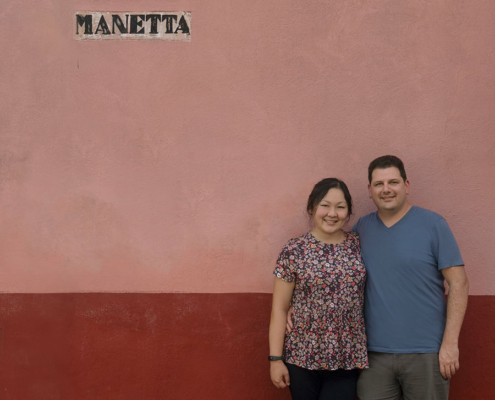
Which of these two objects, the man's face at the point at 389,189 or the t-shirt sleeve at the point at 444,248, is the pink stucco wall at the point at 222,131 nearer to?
the man's face at the point at 389,189

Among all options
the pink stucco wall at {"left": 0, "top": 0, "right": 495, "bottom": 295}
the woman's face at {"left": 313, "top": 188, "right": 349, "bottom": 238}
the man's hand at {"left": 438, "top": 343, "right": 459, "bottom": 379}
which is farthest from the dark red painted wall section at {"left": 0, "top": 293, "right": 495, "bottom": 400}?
the man's hand at {"left": 438, "top": 343, "right": 459, "bottom": 379}

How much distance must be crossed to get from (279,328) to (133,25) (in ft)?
7.22

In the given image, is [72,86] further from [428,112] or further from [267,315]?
[428,112]

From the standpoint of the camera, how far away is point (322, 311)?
2385mm

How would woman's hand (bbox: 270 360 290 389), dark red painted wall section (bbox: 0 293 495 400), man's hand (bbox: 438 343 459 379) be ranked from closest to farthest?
man's hand (bbox: 438 343 459 379)
woman's hand (bbox: 270 360 290 389)
dark red painted wall section (bbox: 0 293 495 400)

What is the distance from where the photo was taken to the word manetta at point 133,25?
301 cm

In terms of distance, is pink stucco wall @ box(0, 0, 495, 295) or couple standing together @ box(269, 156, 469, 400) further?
pink stucco wall @ box(0, 0, 495, 295)

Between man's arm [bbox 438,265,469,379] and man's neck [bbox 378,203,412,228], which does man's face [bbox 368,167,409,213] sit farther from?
man's arm [bbox 438,265,469,379]

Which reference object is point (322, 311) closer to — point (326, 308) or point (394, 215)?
point (326, 308)

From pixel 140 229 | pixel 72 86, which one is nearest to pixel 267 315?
pixel 140 229

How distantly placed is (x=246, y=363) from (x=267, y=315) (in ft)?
1.17

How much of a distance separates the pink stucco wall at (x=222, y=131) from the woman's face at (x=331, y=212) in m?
0.51

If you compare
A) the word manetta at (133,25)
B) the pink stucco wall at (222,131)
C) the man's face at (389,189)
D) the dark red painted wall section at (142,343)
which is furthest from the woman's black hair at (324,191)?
the word manetta at (133,25)

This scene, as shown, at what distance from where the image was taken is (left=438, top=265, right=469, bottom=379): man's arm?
2365 mm
